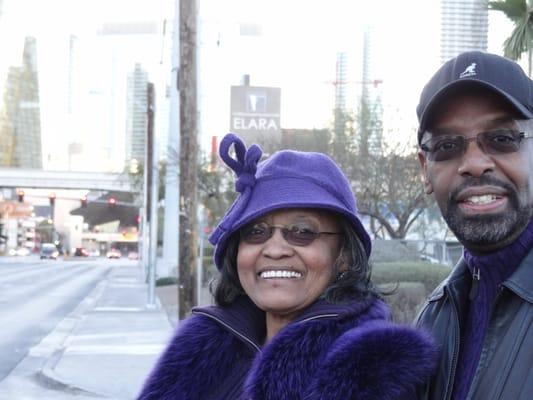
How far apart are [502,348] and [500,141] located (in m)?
0.51

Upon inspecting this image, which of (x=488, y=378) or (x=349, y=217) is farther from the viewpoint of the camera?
(x=349, y=217)

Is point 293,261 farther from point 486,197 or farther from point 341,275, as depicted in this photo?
point 486,197

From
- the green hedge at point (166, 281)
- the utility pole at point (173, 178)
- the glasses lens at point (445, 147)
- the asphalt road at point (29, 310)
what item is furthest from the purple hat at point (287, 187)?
the green hedge at point (166, 281)

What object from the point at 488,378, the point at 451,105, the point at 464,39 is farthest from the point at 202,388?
the point at 464,39

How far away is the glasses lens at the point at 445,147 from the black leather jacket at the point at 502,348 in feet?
1.04

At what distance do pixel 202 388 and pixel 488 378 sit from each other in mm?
989

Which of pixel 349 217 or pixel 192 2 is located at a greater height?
pixel 192 2

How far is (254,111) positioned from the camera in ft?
64.5

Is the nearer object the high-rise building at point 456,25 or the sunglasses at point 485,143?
the sunglasses at point 485,143

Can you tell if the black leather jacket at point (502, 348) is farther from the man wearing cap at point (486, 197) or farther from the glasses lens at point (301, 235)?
the glasses lens at point (301, 235)

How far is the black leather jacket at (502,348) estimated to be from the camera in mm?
1984

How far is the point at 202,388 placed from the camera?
2.69m

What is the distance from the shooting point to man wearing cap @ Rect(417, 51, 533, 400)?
207 cm

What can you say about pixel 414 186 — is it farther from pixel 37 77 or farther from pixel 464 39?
pixel 37 77
